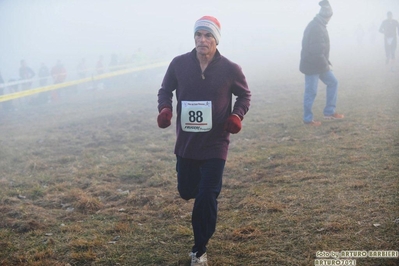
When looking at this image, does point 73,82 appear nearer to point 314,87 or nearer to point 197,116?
point 314,87

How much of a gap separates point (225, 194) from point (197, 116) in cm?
235

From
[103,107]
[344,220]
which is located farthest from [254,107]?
[344,220]

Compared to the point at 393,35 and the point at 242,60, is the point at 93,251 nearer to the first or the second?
the point at 393,35

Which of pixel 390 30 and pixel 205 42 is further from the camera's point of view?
pixel 390 30

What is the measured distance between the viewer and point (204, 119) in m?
3.99

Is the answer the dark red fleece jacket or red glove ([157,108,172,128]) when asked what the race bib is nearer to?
the dark red fleece jacket

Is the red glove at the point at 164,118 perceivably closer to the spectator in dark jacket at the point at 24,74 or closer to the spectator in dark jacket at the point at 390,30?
the spectator in dark jacket at the point at 390,30

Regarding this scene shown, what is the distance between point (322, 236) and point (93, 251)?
6.95 feet

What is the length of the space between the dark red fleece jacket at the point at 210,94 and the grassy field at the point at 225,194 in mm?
962

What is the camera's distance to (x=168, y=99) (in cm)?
428

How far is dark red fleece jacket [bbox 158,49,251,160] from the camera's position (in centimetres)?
402

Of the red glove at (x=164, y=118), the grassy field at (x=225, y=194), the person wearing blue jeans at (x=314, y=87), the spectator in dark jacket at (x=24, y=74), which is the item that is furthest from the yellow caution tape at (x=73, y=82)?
the red glove at (x=164, y=118)

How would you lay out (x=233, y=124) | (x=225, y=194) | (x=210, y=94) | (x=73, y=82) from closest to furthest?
(x=233, y=124) < (x=210, y=94) < (x=225, y=194) < (x=73, y=82)

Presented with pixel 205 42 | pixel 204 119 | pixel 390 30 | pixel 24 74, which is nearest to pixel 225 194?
pixel 204 119
